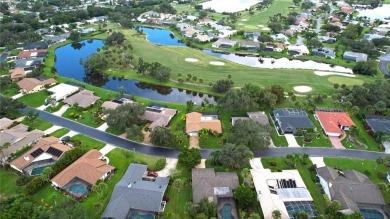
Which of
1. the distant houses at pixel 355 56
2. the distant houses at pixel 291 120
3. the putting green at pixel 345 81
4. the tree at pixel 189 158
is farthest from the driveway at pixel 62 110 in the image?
the distant houses at pixel 355 56

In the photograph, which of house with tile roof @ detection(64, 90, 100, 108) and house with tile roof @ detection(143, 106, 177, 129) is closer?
house with tile roof @ detection(143, 106, 177, 129)

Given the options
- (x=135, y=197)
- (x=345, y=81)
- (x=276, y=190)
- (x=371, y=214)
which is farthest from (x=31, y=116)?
(x=345, y=81)

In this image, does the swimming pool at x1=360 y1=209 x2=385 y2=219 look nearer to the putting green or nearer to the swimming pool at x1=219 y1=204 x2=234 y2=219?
the swimming pool at x1=219 y1=204 x2=234 y2=219

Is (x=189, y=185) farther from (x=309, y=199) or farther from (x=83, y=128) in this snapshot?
(x=83, y=128)

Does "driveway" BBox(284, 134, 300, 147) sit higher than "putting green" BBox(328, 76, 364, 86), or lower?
lower

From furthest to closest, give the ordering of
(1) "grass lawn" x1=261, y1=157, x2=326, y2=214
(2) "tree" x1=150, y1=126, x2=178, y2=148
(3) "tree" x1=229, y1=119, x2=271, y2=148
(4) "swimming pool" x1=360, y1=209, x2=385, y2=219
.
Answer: (2) "tree" x1=150, y1=126, x2=178, y2=148 → (3) "tree" x1=229, y1=119, x2=271, y2=148 → (1) "grass lawn" x1=261, y1=157, x2=326, y2=214 → (4) "swimming pool" x1=360, y1=209, x2=385, y2=219

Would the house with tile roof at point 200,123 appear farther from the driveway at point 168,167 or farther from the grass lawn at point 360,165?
the grass lawn at point 360,165

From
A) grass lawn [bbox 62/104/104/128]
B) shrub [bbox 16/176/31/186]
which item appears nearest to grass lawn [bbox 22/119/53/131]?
grass lawn [bbox 62/104/104/128]

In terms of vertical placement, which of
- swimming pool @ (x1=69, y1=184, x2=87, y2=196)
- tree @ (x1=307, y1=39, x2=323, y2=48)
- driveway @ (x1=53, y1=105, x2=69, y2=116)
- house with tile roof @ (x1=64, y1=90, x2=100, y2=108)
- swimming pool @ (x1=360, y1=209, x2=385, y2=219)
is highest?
tree @ (x1=307, y1=39, x2=323, y2=48)

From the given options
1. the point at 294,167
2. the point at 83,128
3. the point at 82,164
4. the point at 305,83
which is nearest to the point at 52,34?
the point at 83,128
